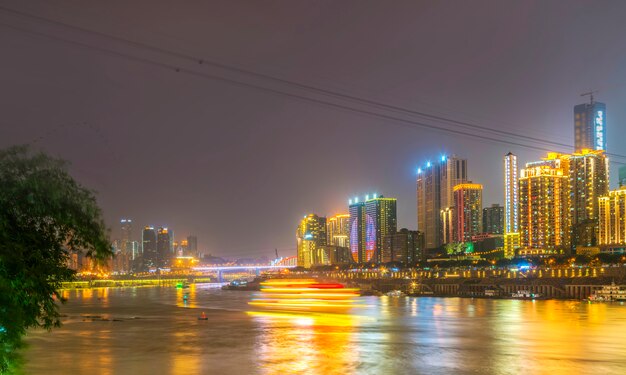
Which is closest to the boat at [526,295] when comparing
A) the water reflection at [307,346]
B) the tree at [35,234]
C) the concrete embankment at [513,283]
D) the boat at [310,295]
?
the concrete embankment at [513,283]

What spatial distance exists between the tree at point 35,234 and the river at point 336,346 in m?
12.2

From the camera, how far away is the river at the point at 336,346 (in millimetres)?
33219

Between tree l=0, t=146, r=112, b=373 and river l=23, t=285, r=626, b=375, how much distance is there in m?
12.2

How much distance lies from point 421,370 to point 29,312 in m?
21.8

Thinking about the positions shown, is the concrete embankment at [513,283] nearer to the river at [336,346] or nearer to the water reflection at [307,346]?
the river at [336,346]

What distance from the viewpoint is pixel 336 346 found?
4134 centimetres

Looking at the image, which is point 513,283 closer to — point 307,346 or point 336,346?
point 336,346

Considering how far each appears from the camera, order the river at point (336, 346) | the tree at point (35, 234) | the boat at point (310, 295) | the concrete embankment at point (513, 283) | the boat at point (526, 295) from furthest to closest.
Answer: the concrete embankment at point (513, 283) < the boat at point (526, 295) < the boat at point (310, 295) < the river at point (336, 346) < the tree at point (35, 234)

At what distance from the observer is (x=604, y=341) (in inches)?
1766

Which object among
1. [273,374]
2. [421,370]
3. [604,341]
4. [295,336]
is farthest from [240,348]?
[604,341]

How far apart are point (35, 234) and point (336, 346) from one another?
28767mm

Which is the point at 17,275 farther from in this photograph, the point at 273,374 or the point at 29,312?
the point at 273,374

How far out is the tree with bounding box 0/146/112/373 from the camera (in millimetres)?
14414

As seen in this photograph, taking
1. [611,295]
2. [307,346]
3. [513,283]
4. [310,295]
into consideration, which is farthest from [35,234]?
[513,283]
